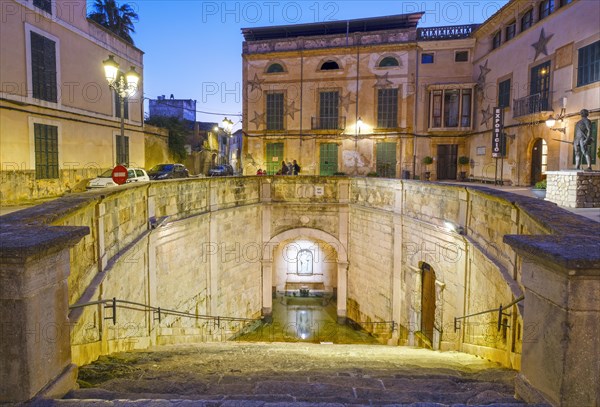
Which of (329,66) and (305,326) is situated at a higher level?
(329,66)

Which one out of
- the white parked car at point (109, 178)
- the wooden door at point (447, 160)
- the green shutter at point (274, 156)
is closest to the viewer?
the white parked car at point (109, 178)

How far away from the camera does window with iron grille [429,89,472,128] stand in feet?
80.7

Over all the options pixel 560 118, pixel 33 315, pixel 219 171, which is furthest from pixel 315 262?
pixel 33 315

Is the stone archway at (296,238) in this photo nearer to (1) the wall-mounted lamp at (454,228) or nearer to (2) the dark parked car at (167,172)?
(1) the wall-mounted lamp at (454,228)

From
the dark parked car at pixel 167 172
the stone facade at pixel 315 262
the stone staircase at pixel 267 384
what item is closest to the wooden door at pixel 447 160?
the stone facade at pixel 315 262

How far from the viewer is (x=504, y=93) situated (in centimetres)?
2098

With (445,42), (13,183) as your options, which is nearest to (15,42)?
(13,183)

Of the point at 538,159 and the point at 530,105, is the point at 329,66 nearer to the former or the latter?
the point at 530,105

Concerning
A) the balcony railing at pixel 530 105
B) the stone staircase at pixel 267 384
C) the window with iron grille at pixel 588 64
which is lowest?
the stone staircase at pixel 267 384

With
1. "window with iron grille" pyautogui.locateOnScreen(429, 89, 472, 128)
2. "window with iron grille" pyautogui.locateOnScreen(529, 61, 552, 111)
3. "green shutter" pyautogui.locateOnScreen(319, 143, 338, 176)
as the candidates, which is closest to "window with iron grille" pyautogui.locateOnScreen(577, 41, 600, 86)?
"window with iron grille" pyautogui.locateOnScreen(529, 61, 552, 111)

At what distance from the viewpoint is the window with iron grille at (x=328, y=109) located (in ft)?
86.1

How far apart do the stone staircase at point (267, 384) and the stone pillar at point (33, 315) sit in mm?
174

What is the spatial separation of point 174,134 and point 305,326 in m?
18.5

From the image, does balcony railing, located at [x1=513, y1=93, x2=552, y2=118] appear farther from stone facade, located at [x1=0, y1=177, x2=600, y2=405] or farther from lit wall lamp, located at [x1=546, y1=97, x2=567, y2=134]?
stone facade, located at [x1=0, y1=177, x2=600, y2=405]
